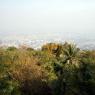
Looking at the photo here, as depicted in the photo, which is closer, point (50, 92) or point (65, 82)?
point (65, 82)

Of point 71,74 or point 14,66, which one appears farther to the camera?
point 14,66

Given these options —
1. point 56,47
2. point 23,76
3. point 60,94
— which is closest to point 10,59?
point 23,76

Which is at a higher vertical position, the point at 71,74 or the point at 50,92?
the point at 71,74

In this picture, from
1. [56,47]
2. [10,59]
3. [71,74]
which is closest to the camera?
[71,74]

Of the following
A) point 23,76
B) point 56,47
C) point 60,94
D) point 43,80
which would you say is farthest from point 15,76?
point 56,47

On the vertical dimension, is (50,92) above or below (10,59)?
below

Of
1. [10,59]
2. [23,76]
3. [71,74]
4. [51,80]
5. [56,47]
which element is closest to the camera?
[71,74]

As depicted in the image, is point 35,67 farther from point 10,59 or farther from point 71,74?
point 71,74

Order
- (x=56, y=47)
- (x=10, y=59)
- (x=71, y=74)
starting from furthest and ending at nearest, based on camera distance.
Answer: (x=56, y=47) → (x=10, y=59) → (x=71, y=74)

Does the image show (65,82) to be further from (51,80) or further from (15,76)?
(15,76)
